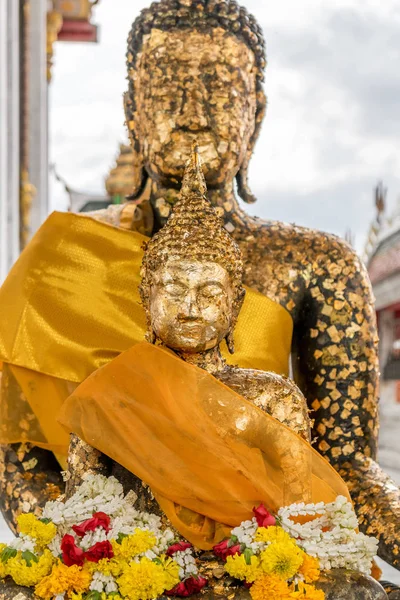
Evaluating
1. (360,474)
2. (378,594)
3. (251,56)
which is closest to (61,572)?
(378,594)

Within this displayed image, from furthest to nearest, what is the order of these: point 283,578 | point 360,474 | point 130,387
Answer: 1. point 360,474
2. point 130,387
3. point 283,578

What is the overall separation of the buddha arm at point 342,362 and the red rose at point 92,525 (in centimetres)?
100

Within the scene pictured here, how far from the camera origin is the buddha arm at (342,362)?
3.36 metres

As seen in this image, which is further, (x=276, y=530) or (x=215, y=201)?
(x=215, y=201)

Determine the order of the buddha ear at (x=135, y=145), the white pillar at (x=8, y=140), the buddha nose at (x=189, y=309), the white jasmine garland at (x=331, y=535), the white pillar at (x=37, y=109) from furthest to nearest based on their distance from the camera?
the white pillar at (x=37, y=109) → the white pillar at (x=8, y=140) → the buddha ear at (x=135, y=145) → the buddha nose at (x=189, y=309) → the white jasmine garland at (x=331, y=535)

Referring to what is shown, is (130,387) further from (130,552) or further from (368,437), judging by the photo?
(368,437)

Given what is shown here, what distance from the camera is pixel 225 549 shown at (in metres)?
2.44

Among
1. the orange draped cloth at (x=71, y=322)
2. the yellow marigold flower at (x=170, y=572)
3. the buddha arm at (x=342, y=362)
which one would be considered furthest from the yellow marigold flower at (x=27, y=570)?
the buddha arm at (x=342, y=362)

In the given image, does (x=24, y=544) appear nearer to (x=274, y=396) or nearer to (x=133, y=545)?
(x=133, y=545)

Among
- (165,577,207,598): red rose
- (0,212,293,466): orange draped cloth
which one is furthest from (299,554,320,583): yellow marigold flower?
(0,212,293,466): orange draped cloth

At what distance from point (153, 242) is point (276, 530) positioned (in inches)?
30.2

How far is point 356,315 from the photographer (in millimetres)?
3445

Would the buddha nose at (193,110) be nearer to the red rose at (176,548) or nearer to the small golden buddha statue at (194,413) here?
the small golden buddha statue at (194,413)

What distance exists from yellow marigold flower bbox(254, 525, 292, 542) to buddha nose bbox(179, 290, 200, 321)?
0.50 metres
